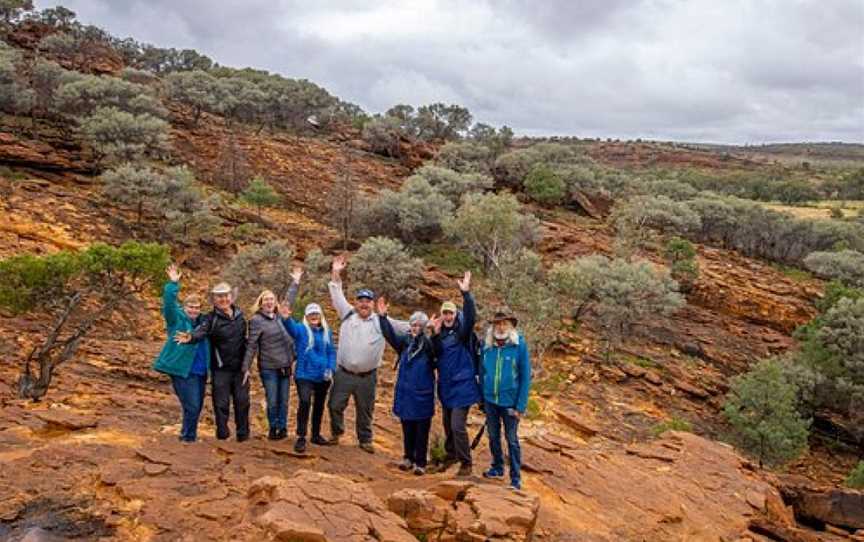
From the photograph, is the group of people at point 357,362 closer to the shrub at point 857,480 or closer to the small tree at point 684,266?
the shrub at point 857,480

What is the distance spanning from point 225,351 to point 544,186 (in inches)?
1355

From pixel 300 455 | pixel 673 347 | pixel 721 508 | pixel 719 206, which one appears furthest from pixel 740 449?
pixel 719 206

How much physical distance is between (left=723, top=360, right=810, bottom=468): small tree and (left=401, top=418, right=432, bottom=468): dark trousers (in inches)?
514

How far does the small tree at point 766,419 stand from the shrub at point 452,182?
62.3 ft

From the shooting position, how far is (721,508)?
868 cm

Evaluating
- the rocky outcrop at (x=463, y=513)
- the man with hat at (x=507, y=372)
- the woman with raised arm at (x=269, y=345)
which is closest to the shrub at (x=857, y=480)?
the man with hat at (x=507, y=372)

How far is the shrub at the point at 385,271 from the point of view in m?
21.9

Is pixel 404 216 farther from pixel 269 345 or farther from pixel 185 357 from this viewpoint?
pixel 185 357

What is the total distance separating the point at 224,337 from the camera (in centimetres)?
678

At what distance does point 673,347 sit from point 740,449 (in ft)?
24.7

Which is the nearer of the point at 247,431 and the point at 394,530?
the point at 394,530

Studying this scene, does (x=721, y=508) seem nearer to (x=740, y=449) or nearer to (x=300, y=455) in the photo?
(x=300, y=455)

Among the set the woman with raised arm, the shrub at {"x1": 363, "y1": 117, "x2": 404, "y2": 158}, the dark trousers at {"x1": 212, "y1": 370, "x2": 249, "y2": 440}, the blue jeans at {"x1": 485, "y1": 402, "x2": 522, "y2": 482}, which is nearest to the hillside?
the dark trousers at {"x1": 212, "y1": 370, "x2": 249, "y2": 440}

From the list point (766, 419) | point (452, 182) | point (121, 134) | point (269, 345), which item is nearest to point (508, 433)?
point (269, 345)
